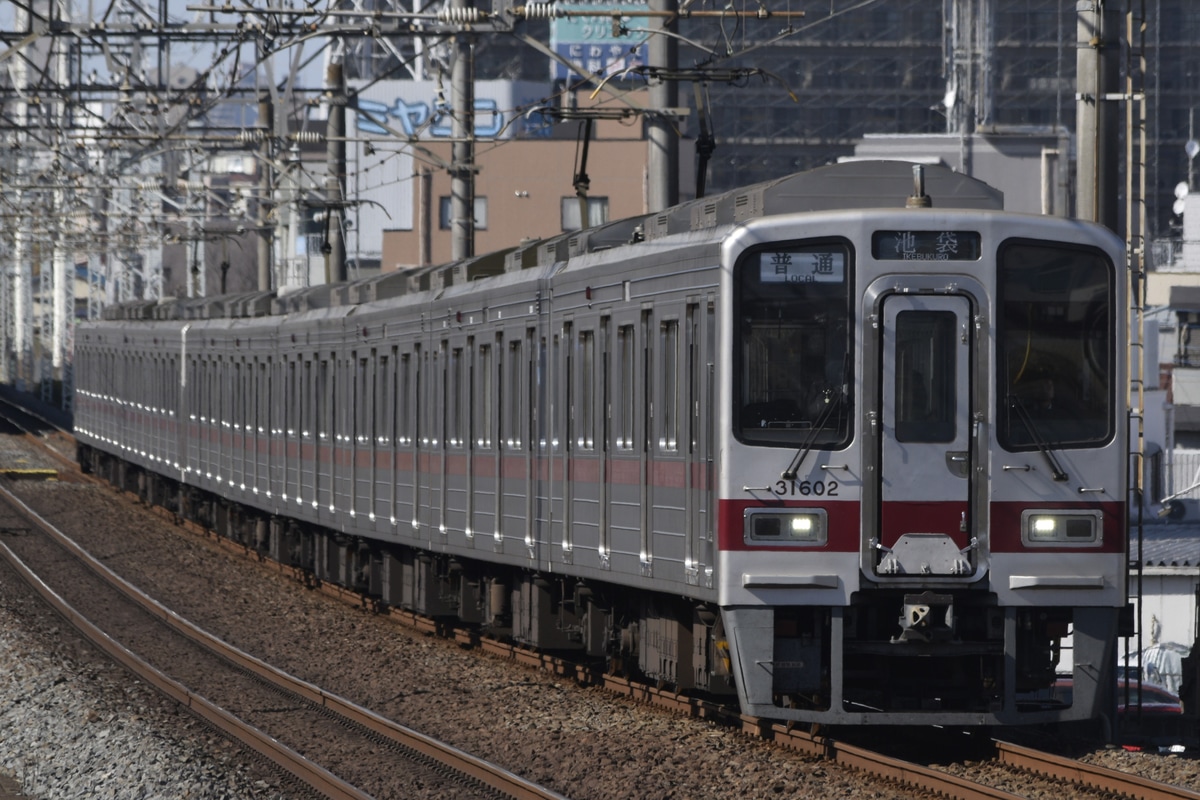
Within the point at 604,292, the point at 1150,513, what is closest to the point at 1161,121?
the point at 1150,513

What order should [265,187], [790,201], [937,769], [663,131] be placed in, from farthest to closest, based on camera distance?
1. [265,187]
2. [663,131]
3. [790,201]
4. [937,769]

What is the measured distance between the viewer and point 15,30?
1995cm

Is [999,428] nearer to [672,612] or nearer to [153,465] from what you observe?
[672,612]

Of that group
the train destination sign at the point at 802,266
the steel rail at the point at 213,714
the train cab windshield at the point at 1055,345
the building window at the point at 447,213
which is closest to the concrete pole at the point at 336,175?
the steel rail at the point at 213,714

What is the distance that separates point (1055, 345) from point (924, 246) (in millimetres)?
816

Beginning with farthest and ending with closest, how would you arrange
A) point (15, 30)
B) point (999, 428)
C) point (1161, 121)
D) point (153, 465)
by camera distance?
point (1161, 121)
point (153, 465)
point (15, 30)
point (999, 428)

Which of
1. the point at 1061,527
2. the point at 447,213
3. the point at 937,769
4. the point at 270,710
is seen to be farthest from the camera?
the point at 447,213

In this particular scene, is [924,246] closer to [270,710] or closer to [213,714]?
[270,710]

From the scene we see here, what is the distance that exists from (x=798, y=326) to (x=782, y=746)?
223cm

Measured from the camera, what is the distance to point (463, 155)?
21.3m

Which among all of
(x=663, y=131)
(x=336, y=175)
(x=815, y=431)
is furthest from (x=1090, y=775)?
(x=336, y=175)

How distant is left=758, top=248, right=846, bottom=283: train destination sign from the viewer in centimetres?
959

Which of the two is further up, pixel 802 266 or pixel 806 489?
pixel 802 266

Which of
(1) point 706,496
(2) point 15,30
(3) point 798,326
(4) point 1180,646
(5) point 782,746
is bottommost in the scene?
(4) point 1180,646
